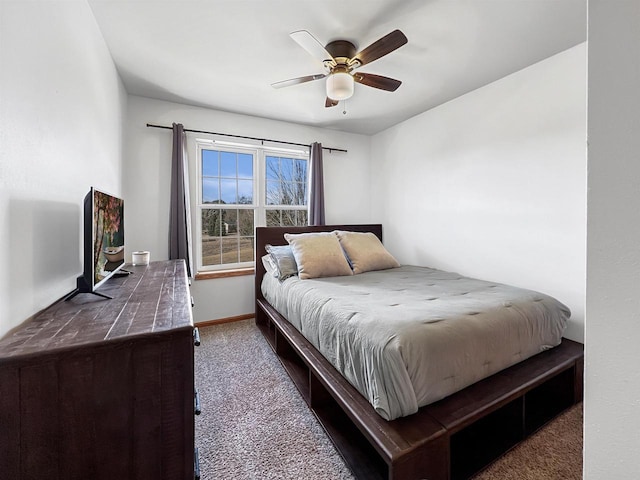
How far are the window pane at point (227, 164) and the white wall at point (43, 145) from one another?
5.35 feet

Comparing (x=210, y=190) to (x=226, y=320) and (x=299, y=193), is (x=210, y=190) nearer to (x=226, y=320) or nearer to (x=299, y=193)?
(x=299, y=193)

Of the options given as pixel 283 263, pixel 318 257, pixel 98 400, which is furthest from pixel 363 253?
pixel 98 400

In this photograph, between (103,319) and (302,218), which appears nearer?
(103,319)

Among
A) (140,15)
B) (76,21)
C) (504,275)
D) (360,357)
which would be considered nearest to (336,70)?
(140,15)

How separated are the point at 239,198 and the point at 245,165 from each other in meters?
0.44

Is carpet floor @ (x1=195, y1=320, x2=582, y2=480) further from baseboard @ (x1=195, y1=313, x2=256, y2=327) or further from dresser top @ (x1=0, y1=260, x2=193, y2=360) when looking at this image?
baseboard @ (x1=195, y1=313, x2=256, y2=327)

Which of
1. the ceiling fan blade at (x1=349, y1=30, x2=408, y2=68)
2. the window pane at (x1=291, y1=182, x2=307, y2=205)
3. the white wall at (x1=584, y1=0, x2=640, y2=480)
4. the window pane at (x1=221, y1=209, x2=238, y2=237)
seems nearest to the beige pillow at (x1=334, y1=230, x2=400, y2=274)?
the window pane at (x1=291, y1=182, x2=307, y2=205)

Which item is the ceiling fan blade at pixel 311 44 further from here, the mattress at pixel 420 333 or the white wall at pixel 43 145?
the mattress at pixel 420 333

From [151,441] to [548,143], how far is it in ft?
10.2

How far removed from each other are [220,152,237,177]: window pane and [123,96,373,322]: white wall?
0.94ft

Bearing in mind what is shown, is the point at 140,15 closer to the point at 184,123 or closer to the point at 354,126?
the point at 184,123

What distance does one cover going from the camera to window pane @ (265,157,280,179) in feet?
12.1

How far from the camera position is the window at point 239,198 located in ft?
11.0

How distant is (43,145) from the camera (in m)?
1.14
